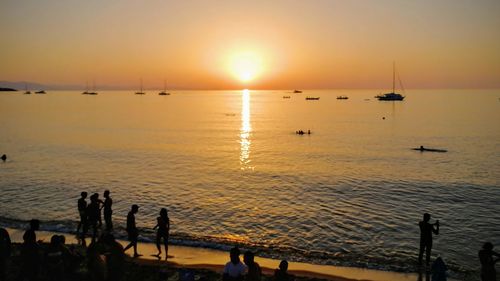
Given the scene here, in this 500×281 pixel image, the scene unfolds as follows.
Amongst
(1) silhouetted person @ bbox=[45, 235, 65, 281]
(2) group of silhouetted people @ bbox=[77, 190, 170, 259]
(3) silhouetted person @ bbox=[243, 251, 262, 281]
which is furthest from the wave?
(3) silhouetted person @ bbox=[243, 251, 262, 281]

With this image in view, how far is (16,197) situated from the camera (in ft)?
86.7

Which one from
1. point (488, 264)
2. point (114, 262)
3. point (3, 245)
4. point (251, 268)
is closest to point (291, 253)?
point (488, 264)

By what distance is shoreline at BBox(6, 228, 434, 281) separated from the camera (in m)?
13.9

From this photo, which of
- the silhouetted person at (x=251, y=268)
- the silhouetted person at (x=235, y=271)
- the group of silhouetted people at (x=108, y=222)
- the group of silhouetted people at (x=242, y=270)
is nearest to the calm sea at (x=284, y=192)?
the group of silhouetted people at (x=108, y=222)

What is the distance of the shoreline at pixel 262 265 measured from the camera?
1392cm

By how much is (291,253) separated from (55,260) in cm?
930

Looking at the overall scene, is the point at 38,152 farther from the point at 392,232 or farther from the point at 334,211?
the point at 392,232

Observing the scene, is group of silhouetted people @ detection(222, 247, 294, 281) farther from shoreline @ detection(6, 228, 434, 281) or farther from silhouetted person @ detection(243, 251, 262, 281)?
shoreline @ detection(6, 228, 434, 281)

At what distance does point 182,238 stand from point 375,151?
39.5 m

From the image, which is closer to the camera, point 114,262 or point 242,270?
point 242,270

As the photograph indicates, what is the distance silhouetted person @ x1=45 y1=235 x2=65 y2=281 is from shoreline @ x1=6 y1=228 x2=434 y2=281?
313 centimetres

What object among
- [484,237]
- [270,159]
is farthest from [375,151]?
[484,237]

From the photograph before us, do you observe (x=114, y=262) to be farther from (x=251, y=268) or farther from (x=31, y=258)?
(x=251, y=268)

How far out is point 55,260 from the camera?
11.3 m
